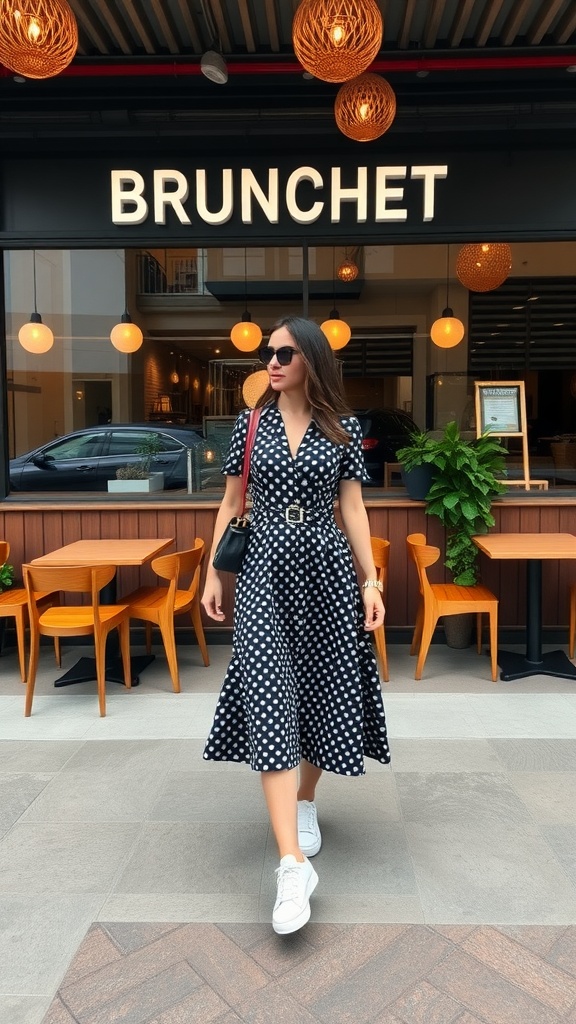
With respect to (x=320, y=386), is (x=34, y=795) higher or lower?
lower

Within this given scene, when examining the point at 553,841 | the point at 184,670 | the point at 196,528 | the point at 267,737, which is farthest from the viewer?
the point at 196,528

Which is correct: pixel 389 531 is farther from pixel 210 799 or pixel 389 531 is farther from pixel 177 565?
pixel 210 799

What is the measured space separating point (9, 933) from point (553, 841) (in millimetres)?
1853

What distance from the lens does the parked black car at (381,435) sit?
272 inches

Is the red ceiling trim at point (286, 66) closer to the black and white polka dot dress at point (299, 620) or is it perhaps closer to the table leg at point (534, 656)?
the table leg at point (534, 656)

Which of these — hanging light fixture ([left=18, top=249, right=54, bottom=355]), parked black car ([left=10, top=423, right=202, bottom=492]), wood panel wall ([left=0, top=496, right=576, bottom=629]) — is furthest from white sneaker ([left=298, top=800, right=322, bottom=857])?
hanging light fixture ([left=18, top=249, right=54, bottom=355])

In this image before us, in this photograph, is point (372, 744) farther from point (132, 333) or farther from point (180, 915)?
point (132, 333)

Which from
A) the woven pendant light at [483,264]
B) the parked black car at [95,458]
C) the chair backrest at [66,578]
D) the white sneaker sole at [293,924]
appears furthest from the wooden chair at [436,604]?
the woven pendant light at [483,264]

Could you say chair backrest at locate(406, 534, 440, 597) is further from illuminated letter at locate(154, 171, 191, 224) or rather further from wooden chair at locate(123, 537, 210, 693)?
illuminated letter at locate(154, 171, 191, 224)

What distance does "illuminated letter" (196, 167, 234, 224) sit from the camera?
5180 millimetres

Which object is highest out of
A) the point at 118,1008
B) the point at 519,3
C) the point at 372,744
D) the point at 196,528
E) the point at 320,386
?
the point at 519,3

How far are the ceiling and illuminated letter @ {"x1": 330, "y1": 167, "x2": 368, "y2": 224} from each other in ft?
0.86

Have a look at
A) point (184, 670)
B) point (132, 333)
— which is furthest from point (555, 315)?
point (184, 670)

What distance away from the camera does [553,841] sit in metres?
2.58
